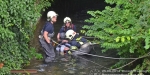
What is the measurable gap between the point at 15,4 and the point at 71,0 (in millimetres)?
18193

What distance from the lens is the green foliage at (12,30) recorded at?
7.01 metres

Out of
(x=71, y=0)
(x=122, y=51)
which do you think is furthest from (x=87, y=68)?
(x=71, y=0)

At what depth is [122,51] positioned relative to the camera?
Result: 769cm

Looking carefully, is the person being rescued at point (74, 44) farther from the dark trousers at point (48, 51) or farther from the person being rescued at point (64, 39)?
the dark trousers at point (48, 51)

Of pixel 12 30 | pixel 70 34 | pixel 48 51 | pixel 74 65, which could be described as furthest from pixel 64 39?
pixel 12 30

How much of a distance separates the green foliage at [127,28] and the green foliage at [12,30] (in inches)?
76.4

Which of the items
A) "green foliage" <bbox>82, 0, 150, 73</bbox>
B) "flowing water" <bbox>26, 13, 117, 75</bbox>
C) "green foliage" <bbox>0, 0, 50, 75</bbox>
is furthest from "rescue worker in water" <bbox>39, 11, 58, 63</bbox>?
"green foliage" <bbox>82, 0, 150, 73</bbox>

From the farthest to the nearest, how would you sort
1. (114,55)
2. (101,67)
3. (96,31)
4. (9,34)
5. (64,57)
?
1. (64,57)
2. (114,55)
3. (101,67)
4. (96,31)
5. (9,34)

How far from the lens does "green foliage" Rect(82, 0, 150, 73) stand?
680 cm

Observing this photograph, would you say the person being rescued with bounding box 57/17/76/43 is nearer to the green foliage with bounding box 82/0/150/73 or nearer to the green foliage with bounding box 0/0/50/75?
the green foliage with bounding box 82/0/150/73

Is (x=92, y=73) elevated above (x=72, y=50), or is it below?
below

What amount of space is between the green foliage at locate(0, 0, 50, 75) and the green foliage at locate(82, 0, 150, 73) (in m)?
1.94

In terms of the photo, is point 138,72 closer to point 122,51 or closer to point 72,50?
point 122,51

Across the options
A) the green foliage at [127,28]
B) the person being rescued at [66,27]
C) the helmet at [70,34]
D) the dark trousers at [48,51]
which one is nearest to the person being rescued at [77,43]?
the helmet at [70,34]
